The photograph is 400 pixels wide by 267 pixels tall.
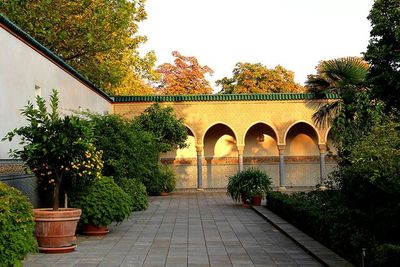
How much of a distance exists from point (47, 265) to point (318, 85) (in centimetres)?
1253

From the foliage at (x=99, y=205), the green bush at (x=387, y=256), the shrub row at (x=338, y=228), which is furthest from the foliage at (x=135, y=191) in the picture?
the green bush at (x=387, y=256)

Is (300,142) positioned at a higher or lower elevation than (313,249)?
higher

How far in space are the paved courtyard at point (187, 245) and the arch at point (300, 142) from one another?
52.9ft

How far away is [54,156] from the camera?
31.6 feet

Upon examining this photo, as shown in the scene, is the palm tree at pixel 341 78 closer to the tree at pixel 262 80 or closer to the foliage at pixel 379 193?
the foliage at pixel 379 193

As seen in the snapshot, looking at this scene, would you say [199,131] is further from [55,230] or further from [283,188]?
[55,230]

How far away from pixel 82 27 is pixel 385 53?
12306 millimetres

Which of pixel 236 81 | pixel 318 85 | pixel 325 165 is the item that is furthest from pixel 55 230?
pixel 236 81

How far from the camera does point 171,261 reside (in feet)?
26.5

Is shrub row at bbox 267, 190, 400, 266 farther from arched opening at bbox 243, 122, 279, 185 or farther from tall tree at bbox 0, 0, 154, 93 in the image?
arched opening at bbox 243, 122, 279, 185

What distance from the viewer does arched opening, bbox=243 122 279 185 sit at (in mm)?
30781

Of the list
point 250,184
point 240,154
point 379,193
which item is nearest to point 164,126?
point 240,154

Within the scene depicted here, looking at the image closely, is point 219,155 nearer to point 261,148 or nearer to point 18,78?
point 261,148

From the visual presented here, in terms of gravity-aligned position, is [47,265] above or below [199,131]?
below
